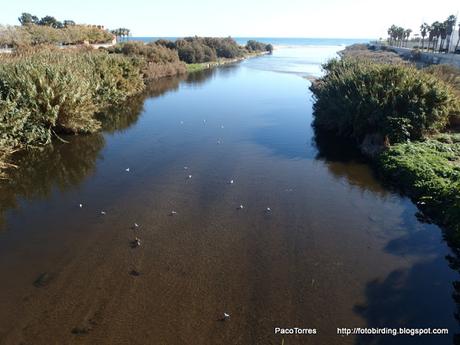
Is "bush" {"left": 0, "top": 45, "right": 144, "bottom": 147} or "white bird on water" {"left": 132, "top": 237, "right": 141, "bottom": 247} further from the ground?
"bush" {"left": 0, "top": 45, "right": 144, "bottom": 147}

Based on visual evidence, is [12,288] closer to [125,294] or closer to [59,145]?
[125,294]

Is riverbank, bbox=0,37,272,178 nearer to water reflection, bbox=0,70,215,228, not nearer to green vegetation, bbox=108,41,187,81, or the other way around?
water reflection, bbox=0,70,215,228

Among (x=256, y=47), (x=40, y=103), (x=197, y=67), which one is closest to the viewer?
(x=40, y=103)

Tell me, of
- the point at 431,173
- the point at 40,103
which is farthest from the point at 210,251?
the point at 40,103

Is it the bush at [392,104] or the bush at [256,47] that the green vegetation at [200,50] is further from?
the bush at [392,104]

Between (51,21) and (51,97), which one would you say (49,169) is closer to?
(51,97)

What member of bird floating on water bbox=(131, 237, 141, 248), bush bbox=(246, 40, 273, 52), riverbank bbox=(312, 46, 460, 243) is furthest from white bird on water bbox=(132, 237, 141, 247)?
bush bbox=(246, 40, 273, 52)
